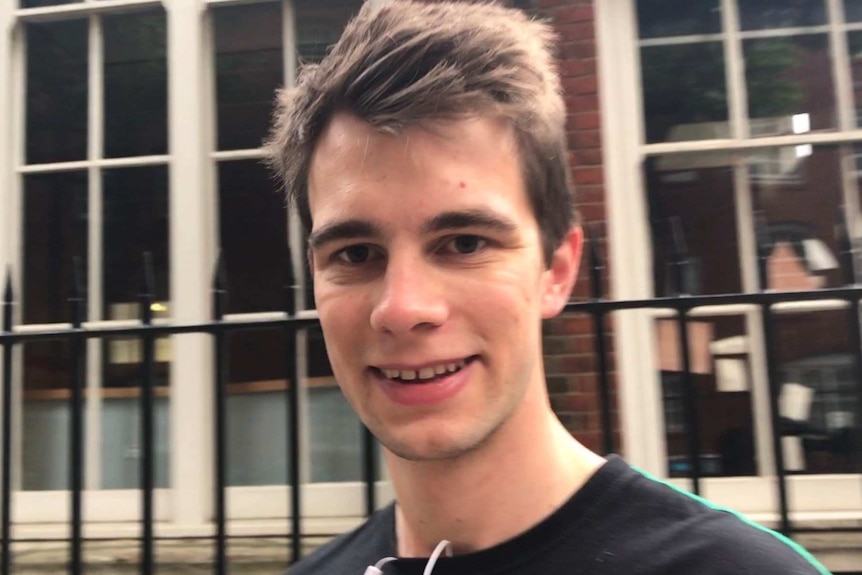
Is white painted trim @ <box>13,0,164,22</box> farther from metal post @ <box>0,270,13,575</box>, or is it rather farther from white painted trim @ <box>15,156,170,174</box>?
metal post @ <box>0,270,13,575</box>

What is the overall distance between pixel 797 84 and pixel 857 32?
35 cm

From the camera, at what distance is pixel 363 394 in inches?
47.8

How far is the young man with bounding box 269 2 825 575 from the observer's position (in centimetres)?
115

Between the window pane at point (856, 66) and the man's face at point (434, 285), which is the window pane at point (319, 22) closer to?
the window pane at point (856, 66)

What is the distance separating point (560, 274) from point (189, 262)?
2.37 metres

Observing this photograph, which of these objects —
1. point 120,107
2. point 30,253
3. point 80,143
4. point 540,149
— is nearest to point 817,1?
point 540,149

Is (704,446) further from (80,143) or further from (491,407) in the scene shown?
(80,143)

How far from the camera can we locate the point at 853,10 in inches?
129

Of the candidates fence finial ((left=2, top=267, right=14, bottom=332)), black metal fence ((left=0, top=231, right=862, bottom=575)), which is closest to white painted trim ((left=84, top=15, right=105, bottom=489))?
black metal fence ((left=0, top=231, right=862, bottom=575))

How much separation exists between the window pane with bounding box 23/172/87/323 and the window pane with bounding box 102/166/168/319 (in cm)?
14

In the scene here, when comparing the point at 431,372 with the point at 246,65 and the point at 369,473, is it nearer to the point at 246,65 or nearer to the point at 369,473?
the point at 369,473

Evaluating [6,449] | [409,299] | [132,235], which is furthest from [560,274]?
[132,235]

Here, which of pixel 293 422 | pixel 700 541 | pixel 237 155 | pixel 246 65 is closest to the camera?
pixel 700 541

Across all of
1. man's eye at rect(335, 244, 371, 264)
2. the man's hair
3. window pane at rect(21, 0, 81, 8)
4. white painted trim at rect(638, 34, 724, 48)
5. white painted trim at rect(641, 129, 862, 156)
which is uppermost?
window pane at rect(21, 0, 81, 8)
